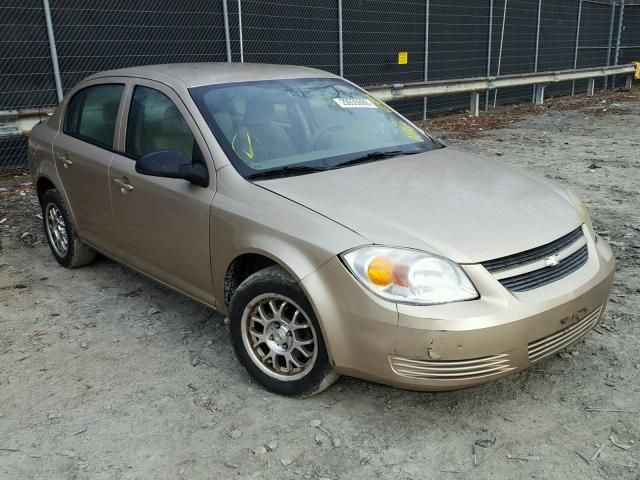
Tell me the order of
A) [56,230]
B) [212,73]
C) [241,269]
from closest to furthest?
[241,269]
[212,73]
[56,230]

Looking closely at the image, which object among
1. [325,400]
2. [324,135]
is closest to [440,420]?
[325,400]

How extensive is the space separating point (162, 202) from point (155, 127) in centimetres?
56

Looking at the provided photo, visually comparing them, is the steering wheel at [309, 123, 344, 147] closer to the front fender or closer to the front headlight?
the front fender

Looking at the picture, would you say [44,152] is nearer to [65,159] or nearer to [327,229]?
[65,159]

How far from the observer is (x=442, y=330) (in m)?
2.56

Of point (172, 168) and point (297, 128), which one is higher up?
point (297, 128)

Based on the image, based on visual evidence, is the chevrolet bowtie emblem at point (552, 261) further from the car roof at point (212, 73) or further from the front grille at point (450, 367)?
the car roof at point (212, 73)

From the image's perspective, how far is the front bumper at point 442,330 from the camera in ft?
8.46

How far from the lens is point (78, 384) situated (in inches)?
132

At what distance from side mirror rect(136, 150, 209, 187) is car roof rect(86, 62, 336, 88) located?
22.8 inches

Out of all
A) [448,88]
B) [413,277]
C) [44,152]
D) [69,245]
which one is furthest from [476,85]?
[413,277]

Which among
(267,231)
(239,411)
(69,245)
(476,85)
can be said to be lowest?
(239,411)

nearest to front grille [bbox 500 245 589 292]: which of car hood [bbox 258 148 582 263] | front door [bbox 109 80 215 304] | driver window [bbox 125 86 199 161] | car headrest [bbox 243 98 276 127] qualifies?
car hood [bbox 258 148 582 263]

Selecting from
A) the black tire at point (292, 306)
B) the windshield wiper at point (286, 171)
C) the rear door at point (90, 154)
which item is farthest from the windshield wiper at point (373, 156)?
the rear door at point (90, 154)
